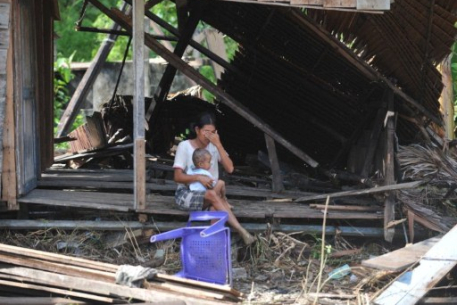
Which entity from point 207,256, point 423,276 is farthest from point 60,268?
point 423,276

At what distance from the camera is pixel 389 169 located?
8.84m

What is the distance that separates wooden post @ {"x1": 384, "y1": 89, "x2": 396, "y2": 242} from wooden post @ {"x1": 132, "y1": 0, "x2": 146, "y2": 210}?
2.53 meters

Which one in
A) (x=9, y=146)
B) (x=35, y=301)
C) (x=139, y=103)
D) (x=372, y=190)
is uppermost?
(x=139, y=103)

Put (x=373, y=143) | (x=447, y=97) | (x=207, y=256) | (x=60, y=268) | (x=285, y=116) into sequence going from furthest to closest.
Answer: (x=447, y=97), (x=285, y=116), (x=373, y=143), (x=207, y=256), (x=60, y=268)

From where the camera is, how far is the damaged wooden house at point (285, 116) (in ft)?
25.7

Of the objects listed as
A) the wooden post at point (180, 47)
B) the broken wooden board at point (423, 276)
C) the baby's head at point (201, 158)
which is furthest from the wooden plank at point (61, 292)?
the wooden post at point (180, 47)

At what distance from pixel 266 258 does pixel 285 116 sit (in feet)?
11.8

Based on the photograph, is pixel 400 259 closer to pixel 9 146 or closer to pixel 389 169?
pixel 389 169

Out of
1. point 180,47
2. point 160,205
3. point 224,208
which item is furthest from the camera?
point 180,47

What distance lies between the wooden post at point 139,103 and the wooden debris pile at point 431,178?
2.75 meters

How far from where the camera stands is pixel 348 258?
8.20 meters

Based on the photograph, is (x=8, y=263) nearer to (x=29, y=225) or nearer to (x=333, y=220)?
(x=29, y=225)

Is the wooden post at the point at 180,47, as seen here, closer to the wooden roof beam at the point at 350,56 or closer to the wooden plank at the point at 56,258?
the wooden roof beam at the point at 350,56

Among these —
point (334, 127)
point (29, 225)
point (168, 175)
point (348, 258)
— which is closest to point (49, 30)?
point (168, 175)
